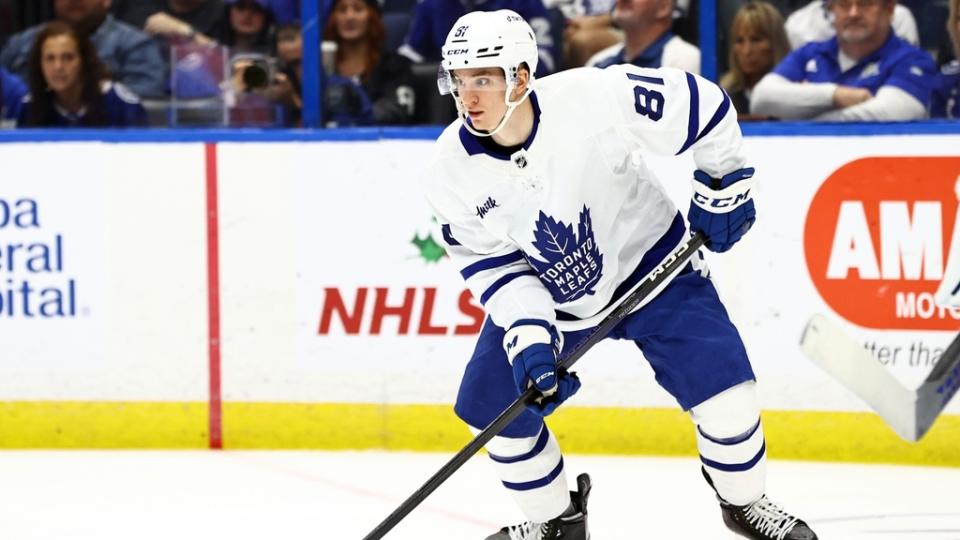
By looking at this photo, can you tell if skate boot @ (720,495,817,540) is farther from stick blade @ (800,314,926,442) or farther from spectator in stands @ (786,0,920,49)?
spectator in stands @ (786,0,920,49)

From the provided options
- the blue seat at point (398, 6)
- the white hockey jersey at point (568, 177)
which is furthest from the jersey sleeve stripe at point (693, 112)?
the blue seat at point (398, 6)

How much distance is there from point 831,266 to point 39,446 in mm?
2288

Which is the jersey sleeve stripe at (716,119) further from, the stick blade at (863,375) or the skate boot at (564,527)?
the stick blade at (863,375)

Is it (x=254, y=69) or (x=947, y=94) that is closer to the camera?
(x=947, y=94)

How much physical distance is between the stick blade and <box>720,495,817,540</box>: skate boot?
0.74 meters

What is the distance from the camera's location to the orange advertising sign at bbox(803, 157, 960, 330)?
4066 mm

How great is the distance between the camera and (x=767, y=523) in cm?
307

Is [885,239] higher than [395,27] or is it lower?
lower

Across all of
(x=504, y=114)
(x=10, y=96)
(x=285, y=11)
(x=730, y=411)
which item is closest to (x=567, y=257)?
(x=504, y=114)

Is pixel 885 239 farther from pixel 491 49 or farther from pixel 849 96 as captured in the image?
pixel 491 49

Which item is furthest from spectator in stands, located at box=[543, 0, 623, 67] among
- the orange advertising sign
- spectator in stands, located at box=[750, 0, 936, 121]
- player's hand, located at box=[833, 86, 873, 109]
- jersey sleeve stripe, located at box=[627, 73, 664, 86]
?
jersey sleeve stripe, located at box=[627, 73, 664, 86]

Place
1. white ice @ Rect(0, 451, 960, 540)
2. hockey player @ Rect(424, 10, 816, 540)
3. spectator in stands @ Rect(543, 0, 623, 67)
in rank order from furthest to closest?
spectator in stands @ Rect(543, 0, 623, 67)
white ice @ Rect(0, 451, 960, 540)
hockey player @ Rect(424, 10, 816, 540)

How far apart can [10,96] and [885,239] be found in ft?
8.41

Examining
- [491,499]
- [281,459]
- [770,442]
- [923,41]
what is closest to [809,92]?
[923,41]
